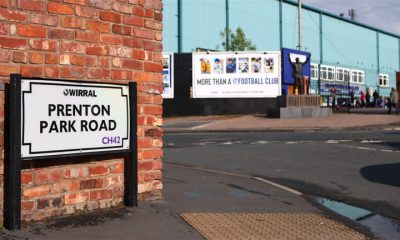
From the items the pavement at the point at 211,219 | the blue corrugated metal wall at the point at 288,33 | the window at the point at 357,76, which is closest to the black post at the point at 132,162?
the pavement at the point at 211,219

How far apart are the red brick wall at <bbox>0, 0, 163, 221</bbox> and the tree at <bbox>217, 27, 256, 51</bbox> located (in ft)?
135

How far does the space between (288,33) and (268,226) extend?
176 feet

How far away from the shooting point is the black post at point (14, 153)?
478 centimetres

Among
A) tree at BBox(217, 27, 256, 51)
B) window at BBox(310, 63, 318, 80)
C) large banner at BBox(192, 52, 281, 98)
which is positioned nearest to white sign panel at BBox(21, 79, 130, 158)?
large banner at BBox(192, 52, 281, 98)

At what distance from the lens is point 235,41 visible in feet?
154

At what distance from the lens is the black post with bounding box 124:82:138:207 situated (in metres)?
5.89

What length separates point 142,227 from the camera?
17.9ft

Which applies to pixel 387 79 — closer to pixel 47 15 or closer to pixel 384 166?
pixel 384 166

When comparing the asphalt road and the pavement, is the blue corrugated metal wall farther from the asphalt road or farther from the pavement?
the pavement

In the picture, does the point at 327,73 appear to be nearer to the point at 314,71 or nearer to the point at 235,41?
the point at 314,71

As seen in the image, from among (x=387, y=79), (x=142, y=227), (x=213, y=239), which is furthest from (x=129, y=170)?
(x=387, y=79)

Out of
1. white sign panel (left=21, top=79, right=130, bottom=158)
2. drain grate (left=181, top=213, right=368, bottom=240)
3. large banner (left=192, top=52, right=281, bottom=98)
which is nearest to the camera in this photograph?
white sign panel (left=21, top=79, right=130, bottom=158)

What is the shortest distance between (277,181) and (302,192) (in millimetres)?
1108

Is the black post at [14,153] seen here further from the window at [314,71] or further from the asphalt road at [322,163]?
the window at [314,71]
